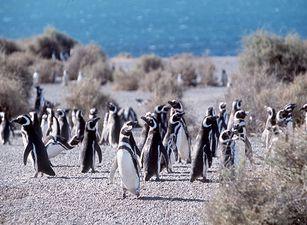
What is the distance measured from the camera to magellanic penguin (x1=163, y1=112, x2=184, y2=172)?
1167cm

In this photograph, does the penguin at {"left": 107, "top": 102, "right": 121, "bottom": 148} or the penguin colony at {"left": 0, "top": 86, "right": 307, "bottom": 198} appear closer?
the penguin colony at {"left": 0, "top": 86, "right": 307, "bottom": 198}

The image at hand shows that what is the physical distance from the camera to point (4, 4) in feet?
500

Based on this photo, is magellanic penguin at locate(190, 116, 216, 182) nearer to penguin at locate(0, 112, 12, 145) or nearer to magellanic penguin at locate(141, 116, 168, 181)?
magellanic penguin at locate(141, 116, 168, 181)

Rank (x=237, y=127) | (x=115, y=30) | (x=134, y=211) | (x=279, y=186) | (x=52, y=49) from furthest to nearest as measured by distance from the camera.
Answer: (x=115, y=30) < (x=52, y=49) < (x=237, y=127) < (x=134, y=211) < (x=279, y=186)

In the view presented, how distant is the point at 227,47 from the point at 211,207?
6153 centimetres

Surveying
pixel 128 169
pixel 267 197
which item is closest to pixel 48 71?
pixel 128 169

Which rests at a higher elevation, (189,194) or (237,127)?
(237,127)

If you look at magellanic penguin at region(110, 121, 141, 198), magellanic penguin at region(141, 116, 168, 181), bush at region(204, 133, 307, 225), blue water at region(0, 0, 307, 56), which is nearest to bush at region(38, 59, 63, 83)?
blue water at region(0, 0, 307, 56)

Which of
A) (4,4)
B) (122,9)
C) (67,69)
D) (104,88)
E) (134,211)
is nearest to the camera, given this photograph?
(134,211)

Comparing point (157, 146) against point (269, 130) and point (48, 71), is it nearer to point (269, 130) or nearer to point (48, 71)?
point (269, 130)

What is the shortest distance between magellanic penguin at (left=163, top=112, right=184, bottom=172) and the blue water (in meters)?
10.6

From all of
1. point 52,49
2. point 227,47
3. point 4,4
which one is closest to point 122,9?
point 4,4

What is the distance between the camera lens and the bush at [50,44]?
36.8 m

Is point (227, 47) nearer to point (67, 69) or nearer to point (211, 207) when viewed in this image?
point (67, 69)
